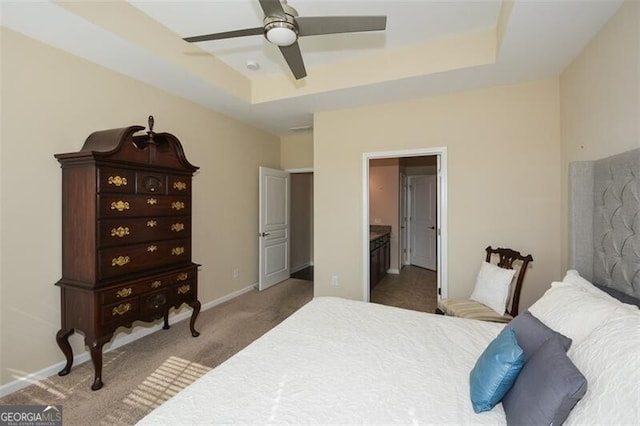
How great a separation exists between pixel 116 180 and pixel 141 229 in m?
0.46

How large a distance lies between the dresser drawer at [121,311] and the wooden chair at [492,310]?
107 inches

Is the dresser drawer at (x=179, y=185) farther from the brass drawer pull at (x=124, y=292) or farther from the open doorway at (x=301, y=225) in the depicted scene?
the open doorway at (x=301, y=225)

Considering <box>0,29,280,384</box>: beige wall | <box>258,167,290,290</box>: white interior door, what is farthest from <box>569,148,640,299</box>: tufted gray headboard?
<box>0,29,280,384</box>: beige wall

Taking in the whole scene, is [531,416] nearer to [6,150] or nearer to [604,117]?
[604,117]

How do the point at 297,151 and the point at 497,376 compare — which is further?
the point at 297,151

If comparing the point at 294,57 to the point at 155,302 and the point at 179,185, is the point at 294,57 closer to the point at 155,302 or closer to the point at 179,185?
the point at 179,185

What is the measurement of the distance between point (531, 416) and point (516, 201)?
259cm

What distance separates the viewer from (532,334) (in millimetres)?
1214

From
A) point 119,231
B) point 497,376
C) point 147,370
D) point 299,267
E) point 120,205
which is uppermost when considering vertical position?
point 120,205

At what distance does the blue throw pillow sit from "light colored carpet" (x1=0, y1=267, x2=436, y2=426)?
202cm

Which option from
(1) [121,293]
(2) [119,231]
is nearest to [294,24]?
(2) [119,231]

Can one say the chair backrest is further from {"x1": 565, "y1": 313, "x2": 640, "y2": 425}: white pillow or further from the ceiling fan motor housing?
the ceiling fan motor housing

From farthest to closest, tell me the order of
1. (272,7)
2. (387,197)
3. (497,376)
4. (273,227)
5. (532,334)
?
(387,197) < (273,227) < (272,7) < (532,334) < (497,376)

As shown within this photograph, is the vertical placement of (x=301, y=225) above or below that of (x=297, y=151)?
below
